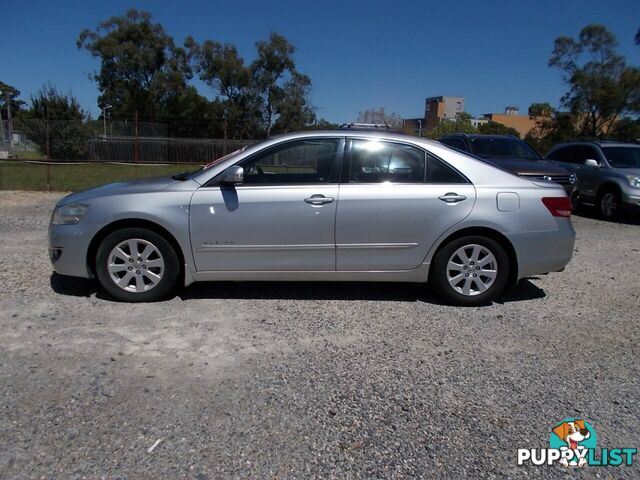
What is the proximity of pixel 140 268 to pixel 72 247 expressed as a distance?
0.64 metres

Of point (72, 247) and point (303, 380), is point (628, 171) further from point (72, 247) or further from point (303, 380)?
point (72, 247)

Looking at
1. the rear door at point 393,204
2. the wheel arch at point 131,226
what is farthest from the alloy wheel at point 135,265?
the rear door at point 393,204

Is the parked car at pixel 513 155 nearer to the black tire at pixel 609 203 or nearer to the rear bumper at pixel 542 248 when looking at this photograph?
the black tire at pixel 609 203

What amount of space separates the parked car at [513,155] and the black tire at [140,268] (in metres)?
6.27

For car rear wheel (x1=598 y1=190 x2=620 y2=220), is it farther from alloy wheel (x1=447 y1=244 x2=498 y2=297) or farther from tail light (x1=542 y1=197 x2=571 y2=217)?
alloy wheel (x1=447 y1=244 x2=498 y2=297)

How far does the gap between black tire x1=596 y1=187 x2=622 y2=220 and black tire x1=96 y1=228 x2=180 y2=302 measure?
9424mm

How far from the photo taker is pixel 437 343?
153 inches

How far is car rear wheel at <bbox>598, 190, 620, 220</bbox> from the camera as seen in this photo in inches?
407

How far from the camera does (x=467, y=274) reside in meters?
4.62

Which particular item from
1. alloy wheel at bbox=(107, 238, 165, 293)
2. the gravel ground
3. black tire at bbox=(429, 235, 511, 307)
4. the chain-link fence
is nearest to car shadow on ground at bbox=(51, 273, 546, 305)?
the gravel ground

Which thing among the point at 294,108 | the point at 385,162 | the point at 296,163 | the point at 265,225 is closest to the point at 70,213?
the point at 265,225

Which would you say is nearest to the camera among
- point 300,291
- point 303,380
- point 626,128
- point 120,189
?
point 303,380

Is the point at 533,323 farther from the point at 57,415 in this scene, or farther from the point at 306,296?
the point at 57,415

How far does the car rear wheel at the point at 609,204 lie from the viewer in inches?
407
